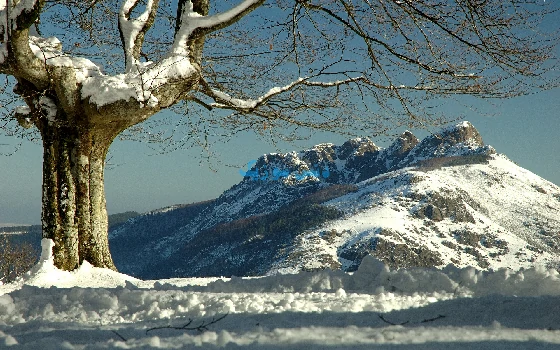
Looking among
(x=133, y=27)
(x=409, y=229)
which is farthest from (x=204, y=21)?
(x=409, y=229)

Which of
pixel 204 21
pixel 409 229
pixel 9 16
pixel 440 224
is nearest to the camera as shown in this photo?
pixel 9 16

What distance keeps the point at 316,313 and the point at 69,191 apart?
18.5 feet

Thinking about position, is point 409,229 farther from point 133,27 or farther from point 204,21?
point 204,21

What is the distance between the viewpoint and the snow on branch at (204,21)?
7.07 meters

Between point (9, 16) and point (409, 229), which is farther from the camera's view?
point (409, 229)

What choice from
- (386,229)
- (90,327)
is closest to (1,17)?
(90,327)

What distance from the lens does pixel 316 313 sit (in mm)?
3186

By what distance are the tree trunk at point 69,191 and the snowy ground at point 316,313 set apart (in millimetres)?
2760

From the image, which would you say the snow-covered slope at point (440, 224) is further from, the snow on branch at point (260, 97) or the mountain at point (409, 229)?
the snow on branch at point (260, 97)

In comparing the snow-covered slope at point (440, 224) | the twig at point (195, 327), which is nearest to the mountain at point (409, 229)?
the snow-covered slope at point (440, 224)

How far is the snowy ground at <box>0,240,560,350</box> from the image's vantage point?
2.56m

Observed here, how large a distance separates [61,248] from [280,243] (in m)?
149

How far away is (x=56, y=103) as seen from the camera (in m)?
7.36

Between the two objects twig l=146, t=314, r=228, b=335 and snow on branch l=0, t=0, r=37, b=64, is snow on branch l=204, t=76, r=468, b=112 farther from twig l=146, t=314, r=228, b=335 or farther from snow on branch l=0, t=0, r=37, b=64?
twig l=146, t=314, r=228, b=335
